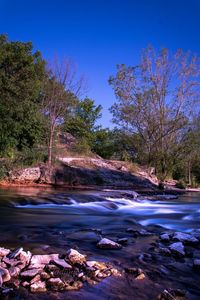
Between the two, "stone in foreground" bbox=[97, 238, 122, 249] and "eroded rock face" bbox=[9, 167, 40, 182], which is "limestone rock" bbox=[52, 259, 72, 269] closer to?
"stone in foreground" bbox=[97, 238, 122, 249]

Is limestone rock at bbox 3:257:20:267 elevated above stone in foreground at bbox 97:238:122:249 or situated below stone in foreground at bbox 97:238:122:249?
above

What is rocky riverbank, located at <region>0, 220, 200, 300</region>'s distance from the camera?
7.17 ft

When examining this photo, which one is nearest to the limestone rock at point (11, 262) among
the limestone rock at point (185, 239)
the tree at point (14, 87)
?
the limestone rock at point (185, 239)

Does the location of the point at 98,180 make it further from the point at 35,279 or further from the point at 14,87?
the point at 35,279

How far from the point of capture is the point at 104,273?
2.58 metres

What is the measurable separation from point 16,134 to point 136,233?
1501 cm

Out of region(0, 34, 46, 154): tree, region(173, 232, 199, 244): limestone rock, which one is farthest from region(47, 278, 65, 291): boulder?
region(0, 34, 46, 154): tree

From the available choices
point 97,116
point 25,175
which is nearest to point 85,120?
point 97,116

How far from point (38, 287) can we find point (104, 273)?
2.57 feet

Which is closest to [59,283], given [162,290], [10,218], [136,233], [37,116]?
[162,290]

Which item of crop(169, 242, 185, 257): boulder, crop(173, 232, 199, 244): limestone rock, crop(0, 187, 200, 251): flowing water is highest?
crop(169, 242, 185, 257): boulder

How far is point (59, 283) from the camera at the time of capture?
228cm

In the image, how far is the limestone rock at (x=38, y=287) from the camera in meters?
2.16

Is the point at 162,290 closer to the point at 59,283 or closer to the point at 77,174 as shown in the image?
the point at 59,283
